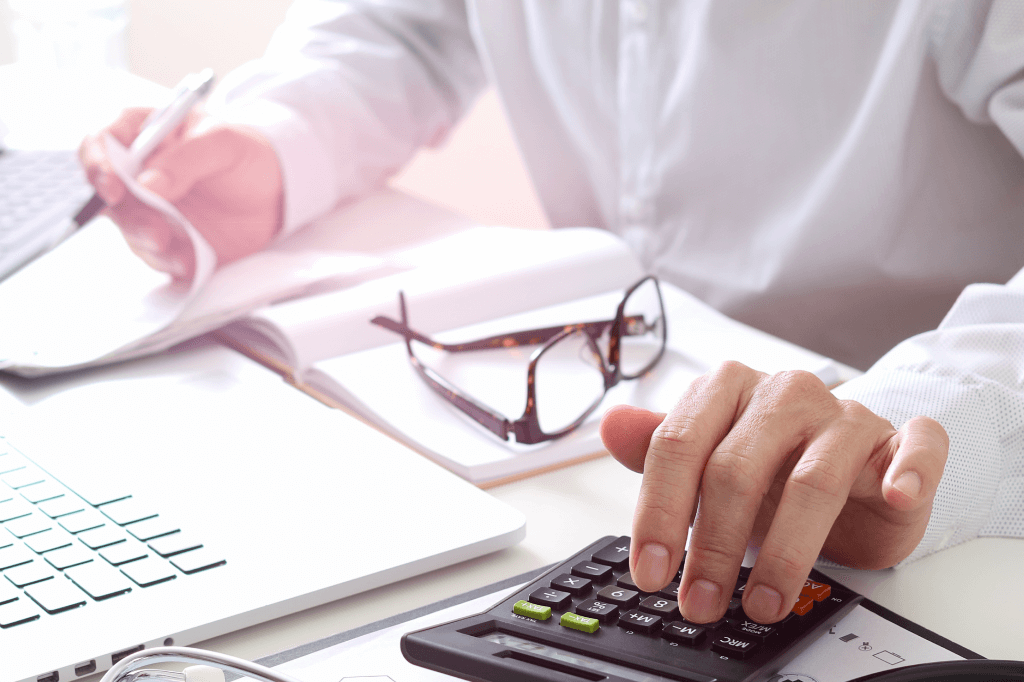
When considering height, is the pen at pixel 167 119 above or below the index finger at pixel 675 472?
Result: above

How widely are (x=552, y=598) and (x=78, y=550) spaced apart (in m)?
0.20

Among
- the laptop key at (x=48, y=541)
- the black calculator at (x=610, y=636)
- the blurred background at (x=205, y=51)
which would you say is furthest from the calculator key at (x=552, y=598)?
the blurred background at (x=205, y=51)

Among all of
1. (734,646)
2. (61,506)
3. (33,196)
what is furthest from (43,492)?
(33,196)

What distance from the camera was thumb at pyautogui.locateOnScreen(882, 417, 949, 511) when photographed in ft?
1.12

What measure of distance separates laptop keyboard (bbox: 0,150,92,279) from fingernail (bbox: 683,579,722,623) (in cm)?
64

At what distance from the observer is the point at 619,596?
1.22 feet

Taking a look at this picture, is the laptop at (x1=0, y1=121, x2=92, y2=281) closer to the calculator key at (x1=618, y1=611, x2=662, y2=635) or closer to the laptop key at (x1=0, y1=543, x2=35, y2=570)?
the laptop key at (x1=0, y1=543, x2=35, y2=570)

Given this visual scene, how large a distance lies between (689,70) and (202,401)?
22.0 inches

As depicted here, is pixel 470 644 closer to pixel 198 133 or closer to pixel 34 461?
pixel 34 461

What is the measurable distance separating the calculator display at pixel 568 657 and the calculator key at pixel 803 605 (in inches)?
2.8

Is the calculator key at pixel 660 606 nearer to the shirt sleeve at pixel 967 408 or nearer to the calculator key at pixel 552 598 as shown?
the calculator key at pixel 552 598

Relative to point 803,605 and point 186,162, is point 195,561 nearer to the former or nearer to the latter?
point 803,605

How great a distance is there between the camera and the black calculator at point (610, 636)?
329 mm

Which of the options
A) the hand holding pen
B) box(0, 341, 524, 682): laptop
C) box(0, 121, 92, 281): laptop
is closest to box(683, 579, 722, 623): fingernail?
box(0, 341, 524, 682): laptop
